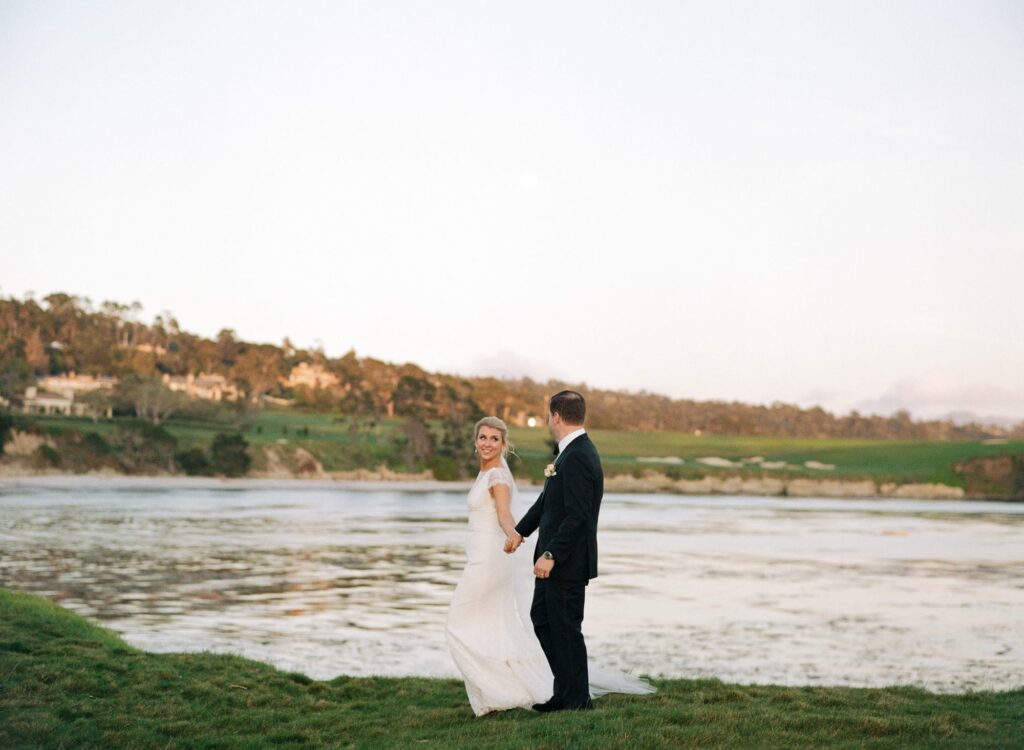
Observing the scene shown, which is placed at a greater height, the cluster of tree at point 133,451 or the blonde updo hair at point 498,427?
the blonde updo hair at point 498,427

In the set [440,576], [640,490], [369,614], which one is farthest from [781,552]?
[640,490]

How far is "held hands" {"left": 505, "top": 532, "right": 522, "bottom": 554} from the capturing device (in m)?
8.35

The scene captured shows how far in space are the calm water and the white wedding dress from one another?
15.8 feet

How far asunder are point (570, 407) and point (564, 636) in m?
1.63

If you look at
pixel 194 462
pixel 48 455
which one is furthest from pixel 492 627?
pixel 194 462

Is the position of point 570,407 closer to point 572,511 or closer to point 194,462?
point 572,511

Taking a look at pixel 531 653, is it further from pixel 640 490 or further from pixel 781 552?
pixel 640 490

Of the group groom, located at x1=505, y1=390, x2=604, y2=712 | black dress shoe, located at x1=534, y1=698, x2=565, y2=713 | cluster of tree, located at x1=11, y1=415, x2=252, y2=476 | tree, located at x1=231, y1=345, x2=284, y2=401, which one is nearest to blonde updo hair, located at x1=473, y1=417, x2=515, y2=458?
groom, located at x1=505, y1=390, x2=604, y2=712

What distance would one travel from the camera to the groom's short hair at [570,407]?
27.0 ft

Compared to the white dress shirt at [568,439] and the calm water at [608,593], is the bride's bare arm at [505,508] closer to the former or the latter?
the white dress shirt at [568,439]

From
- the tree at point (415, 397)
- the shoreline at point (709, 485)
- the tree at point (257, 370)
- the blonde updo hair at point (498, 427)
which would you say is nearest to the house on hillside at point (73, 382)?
the tree at point (257, 370)

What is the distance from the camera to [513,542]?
8367 millimetres

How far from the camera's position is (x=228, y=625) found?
1645 cm

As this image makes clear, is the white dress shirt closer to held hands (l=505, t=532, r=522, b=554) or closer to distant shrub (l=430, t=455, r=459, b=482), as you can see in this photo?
held hands (l=505, t=532, r=522, b=554)
